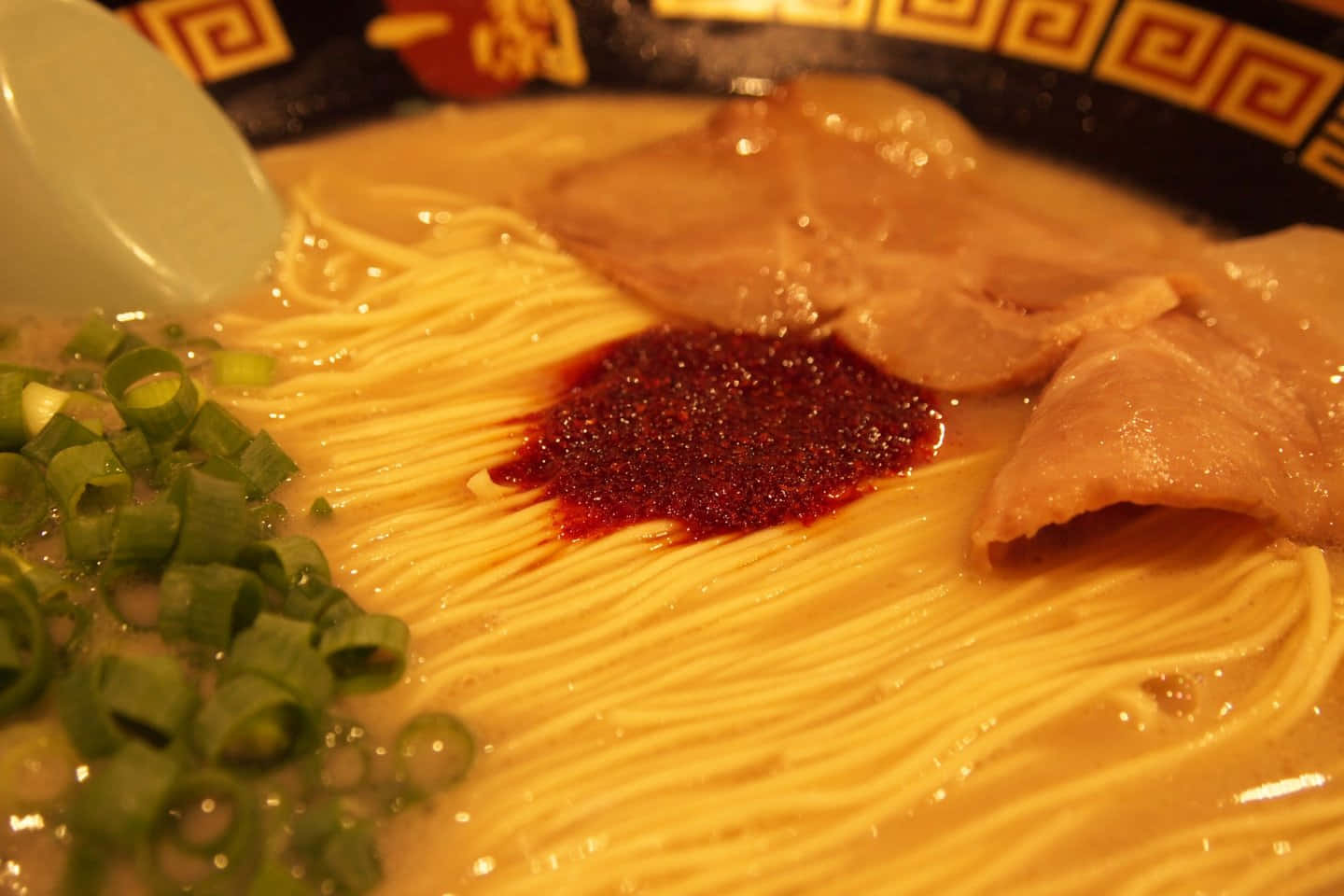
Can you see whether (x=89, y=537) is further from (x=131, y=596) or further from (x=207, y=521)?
(x=207, y=521)

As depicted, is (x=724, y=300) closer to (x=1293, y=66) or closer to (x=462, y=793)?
(x=462, y=793)

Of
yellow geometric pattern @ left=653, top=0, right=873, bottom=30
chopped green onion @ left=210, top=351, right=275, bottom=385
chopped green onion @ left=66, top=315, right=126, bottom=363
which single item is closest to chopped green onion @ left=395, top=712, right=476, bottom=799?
chopped green onion @ left=210, top=351, right=275, bottom=385

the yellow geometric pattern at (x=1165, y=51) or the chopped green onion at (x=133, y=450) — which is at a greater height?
the chopped green onion at (x=133, y=450)

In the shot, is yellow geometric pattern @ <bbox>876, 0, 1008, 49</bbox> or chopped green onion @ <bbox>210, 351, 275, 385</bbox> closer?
chopped green onion @ <bbox>210, 351, 275, 385</bbox>

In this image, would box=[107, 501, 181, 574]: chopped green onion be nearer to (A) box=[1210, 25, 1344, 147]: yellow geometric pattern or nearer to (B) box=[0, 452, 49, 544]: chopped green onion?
(B) box=[0, 452, 49, 544]: chopped green onion

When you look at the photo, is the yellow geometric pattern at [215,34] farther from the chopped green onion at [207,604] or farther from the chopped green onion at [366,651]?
the chopped green onion at [366,651]

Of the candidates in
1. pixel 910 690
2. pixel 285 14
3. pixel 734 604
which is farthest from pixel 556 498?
pixel 285 14

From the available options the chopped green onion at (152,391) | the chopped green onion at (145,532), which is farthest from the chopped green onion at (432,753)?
the chopped green onion at (152,391)

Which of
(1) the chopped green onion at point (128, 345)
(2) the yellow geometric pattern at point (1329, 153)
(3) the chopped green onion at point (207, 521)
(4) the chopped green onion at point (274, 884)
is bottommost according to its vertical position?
(2) the yellow geometric pattern at point (1329, 153)

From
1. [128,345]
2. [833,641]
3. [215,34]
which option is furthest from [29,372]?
[833,641]
